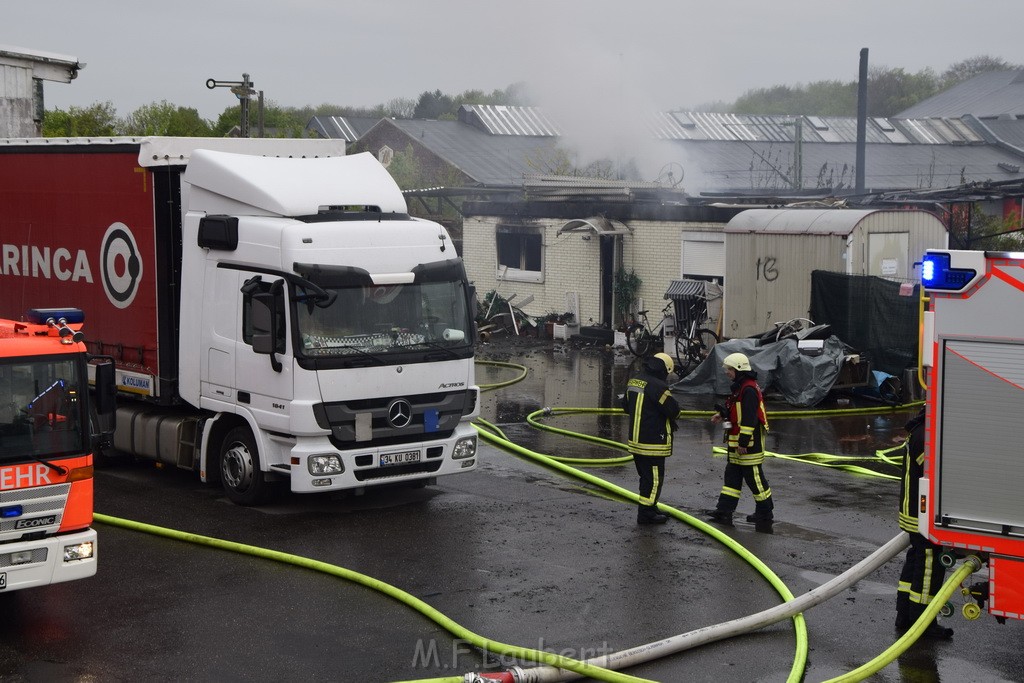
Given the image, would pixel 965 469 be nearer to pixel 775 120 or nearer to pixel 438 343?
pixel 438 343

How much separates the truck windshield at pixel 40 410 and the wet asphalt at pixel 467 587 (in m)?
1.35

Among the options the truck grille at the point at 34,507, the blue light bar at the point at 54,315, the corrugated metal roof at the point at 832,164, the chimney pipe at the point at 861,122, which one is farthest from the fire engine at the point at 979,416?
the corrugated metal roof at the point at 832,164

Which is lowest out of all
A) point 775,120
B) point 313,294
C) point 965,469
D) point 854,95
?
point 965,469

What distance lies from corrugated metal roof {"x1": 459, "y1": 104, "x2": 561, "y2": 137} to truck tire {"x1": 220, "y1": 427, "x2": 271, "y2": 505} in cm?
4314

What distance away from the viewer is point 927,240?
21.5 meters

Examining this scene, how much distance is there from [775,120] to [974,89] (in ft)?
68.8

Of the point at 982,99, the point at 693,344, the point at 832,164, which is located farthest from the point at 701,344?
the point at 982,99

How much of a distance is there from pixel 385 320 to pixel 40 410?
12.5 feet

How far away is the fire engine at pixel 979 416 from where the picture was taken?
7125 millimetres

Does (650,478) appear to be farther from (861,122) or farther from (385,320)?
(861,122)

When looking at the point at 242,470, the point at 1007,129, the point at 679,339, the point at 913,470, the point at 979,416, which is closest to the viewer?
the point at 979,416

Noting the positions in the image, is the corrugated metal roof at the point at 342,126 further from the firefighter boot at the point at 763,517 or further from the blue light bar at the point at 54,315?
the blue light bar at the point at 54,315

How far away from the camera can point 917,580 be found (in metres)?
8.09

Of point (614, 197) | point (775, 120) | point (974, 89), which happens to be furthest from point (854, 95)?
point (614, 197)
